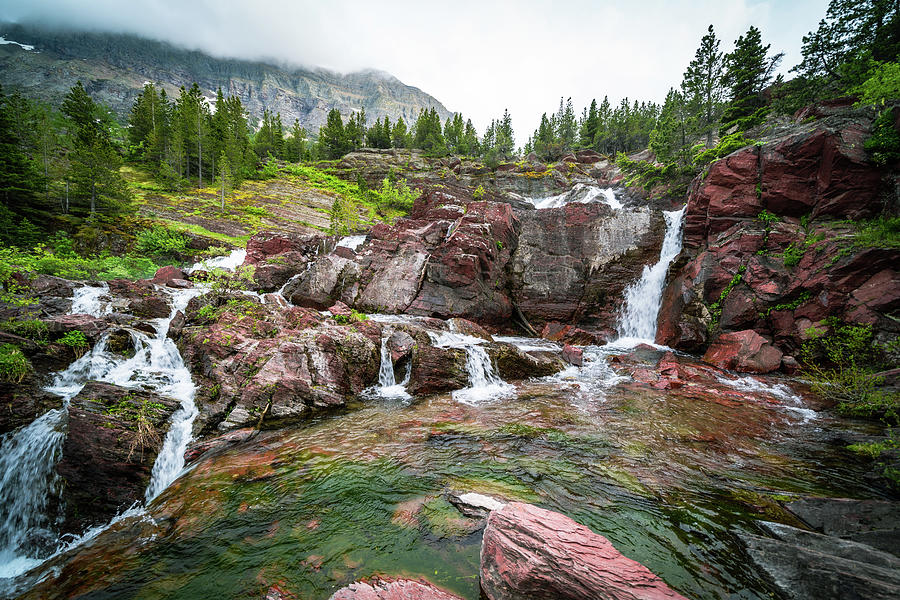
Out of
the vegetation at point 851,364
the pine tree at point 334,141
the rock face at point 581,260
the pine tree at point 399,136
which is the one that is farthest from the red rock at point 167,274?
the pine tree at point 399,136

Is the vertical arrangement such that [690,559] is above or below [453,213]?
below

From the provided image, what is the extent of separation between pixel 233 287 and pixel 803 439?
21.7 m

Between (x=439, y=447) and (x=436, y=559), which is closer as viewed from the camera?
(x=436, y=559)

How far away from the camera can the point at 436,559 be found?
178 inches

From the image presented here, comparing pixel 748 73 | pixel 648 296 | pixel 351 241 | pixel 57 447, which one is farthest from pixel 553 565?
pixel 748 73

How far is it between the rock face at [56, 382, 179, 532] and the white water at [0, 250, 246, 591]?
0.73 feet

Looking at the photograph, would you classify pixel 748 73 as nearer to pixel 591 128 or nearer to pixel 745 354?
pixel 745 354

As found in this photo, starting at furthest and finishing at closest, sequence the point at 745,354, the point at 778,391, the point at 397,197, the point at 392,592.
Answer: the point at 397,197, the point at 745,354, the point at 778,391, the point at 392,592

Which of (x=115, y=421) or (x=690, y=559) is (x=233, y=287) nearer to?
(x=115, y=421)

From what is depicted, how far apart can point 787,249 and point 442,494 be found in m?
19.9

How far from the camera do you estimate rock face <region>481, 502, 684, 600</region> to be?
3436 millimetres

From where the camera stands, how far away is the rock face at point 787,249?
1243 centimetres

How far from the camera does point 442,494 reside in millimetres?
6070

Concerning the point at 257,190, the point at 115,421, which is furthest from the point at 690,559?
the point at 257,190
